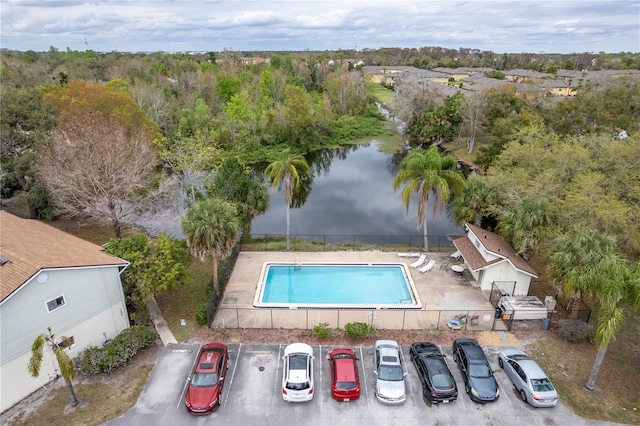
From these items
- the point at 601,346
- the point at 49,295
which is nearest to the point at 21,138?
the point at 49,295

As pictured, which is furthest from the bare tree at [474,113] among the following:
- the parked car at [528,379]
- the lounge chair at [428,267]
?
the parked car at [528,379]

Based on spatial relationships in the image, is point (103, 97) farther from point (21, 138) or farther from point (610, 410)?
point (610, 410)

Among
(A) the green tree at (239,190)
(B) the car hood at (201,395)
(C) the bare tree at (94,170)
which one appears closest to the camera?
(B) the car hood at (201,395)

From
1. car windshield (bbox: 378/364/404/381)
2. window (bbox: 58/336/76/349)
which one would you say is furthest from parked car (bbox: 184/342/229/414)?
car windshield (bbox: 378/364/404/381)

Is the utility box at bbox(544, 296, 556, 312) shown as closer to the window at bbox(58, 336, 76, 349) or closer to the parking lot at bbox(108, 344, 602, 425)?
the parking lot at bbox(108, 344, 602, 425)

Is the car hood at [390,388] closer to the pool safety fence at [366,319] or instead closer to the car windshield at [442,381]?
the car windshield at [442,381]

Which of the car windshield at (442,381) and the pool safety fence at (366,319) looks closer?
the car windshield at (442,381)
